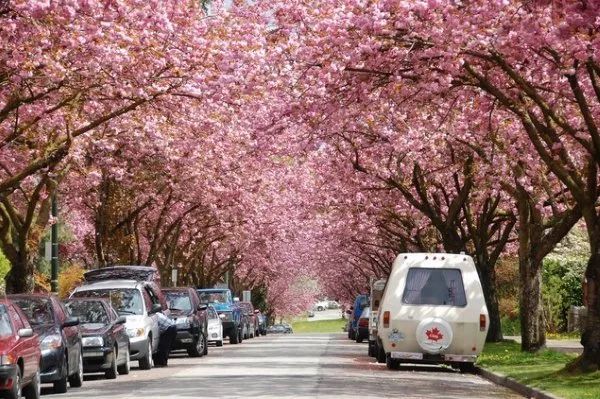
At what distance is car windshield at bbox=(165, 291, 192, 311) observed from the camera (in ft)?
113

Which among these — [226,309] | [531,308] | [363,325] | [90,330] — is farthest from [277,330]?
[90,330]

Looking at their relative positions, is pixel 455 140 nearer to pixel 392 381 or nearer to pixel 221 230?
pixel 392 381

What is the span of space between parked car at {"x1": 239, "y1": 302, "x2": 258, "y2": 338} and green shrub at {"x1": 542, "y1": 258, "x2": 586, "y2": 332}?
1307 centimetres

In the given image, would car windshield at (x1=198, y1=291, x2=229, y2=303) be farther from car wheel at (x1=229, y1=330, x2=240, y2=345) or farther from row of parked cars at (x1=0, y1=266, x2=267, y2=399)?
row of parked cars at (x1=0, y1=266, x2=267, y2=399)

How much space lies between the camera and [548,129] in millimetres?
22938

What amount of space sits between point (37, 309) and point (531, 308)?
14.6 meters

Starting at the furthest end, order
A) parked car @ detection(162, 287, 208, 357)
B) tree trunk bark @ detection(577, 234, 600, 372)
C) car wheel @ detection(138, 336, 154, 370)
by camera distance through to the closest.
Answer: parked car @ detection(162, 287, 208, 357), car wheel @ detection(138, 336, 154, 370), tree trunk bark @ detection(577, 234, 600, 372)

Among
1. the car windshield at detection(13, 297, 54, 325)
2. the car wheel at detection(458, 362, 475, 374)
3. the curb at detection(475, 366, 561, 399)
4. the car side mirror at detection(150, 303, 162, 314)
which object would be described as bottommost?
the curb at detection(475, 366, 561, 399)

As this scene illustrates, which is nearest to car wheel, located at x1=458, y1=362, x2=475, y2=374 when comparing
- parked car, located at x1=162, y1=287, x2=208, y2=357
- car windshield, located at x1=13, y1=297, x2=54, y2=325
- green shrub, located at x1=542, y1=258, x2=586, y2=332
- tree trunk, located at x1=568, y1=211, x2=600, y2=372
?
tree trunk, located at x1=568, y1=211, x2=600, y2=372

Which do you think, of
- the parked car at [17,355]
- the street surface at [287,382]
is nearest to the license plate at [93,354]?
the street surface at [287,382]

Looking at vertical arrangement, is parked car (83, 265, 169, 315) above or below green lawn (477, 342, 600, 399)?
above

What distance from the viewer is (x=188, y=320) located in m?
33.3

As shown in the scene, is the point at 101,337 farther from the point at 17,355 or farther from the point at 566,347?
the point at 566,347

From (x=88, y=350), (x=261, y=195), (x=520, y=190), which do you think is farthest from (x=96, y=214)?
(x=88, y=350)
